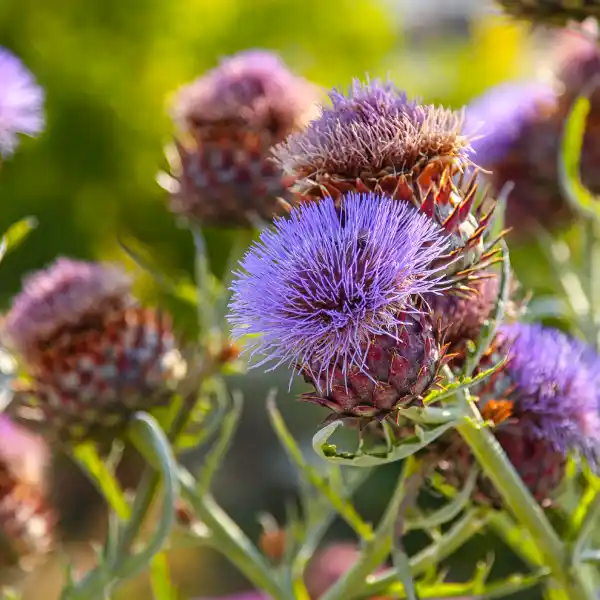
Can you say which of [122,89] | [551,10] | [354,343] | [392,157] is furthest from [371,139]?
[122,89]

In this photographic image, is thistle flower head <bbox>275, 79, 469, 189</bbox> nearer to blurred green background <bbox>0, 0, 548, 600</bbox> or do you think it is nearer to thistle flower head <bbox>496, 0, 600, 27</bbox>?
thistle flower head <bbox>496, 0, 600, 27</bbox>

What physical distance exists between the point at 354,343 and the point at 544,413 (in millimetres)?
236

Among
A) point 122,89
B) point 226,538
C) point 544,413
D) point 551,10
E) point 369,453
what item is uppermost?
point 551,10

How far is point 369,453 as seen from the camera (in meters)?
0.51

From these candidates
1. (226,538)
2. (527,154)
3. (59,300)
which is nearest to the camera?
(226,538)

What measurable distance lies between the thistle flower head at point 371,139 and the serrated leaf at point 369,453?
153mm

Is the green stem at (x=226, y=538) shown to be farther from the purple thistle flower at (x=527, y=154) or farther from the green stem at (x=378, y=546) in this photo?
the purple thistle flower at (x=527, y=154)

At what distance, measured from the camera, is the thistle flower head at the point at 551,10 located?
2.56ft

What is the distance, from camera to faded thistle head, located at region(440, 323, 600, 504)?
0.66 m

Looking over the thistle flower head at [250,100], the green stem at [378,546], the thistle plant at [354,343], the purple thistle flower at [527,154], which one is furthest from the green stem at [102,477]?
the purple thistle flower at [527,154]

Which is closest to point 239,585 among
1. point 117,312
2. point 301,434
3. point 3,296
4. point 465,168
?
point 301,434

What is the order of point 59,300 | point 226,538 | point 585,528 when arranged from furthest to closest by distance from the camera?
point 59,300, point 226,538, point 585,528

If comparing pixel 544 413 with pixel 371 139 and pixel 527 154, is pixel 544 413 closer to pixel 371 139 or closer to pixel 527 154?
pixel 371 139

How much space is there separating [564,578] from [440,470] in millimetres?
112
